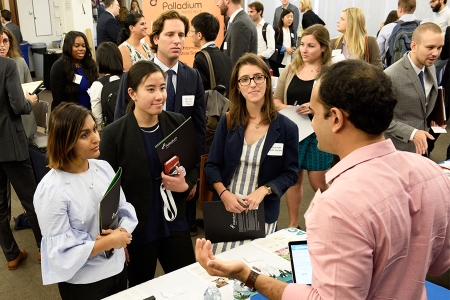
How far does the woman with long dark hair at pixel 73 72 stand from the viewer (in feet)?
12.2

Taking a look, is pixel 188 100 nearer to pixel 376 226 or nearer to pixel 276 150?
pixel 276 150

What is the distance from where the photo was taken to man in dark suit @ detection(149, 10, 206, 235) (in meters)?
2.78

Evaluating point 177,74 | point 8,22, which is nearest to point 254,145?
point 177,74

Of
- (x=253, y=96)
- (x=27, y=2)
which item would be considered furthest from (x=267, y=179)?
(x=27, y=2)

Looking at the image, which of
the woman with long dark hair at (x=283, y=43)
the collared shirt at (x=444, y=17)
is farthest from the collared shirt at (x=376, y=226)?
the woman with long dark hair at (x=283, y=43)

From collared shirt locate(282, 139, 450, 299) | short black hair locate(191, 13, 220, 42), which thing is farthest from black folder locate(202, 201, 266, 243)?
short black hair locate(191, 13, 220, 42)

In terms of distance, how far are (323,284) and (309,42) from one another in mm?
2541

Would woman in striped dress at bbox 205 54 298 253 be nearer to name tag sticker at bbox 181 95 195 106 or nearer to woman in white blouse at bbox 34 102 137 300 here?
name tag sticker at bbox 181 95 195 106

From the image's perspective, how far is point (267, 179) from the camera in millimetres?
2354

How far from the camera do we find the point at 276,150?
2.30 meters

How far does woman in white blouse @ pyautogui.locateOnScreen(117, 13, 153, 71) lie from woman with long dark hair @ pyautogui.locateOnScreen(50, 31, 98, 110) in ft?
1.63

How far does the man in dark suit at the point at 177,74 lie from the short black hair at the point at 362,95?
1804 millimetres

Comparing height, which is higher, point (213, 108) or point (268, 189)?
point (213, 108)

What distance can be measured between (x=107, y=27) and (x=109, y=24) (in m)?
0.06
